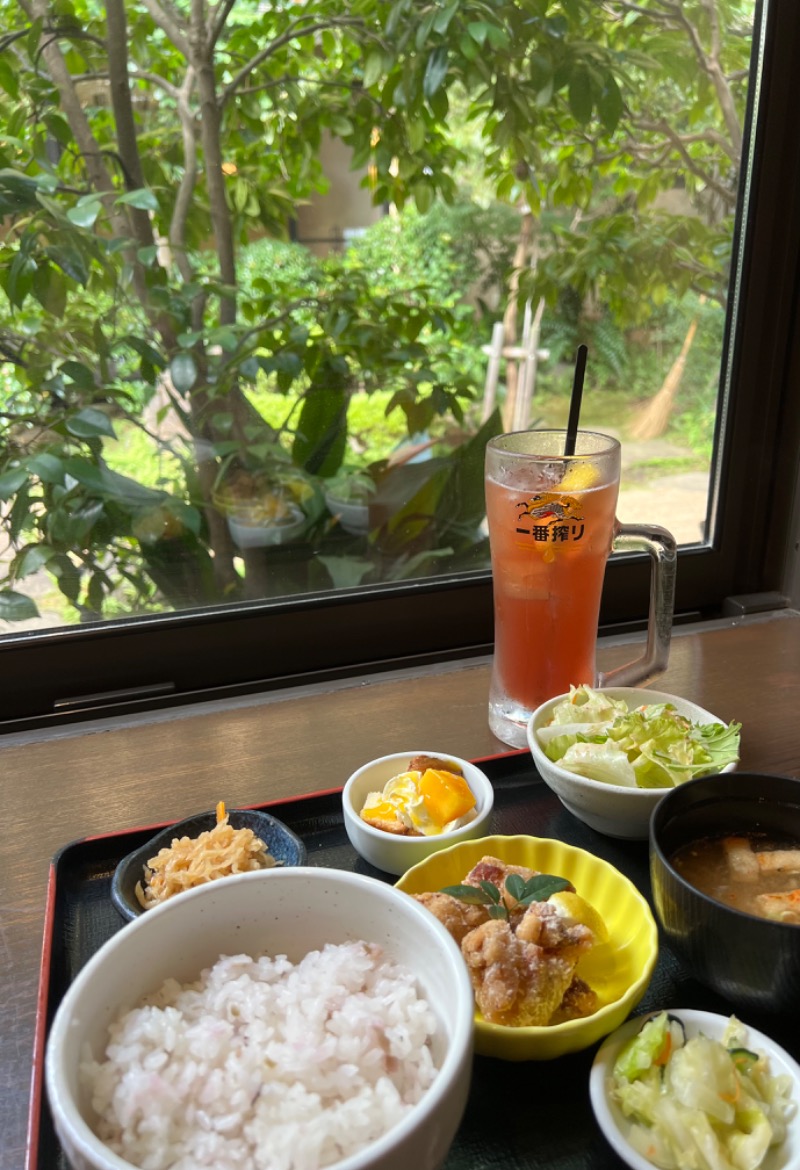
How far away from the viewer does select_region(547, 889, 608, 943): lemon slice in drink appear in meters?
0.75

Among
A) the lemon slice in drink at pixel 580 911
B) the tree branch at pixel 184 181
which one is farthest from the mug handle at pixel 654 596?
the tree branch at pixel 184 181

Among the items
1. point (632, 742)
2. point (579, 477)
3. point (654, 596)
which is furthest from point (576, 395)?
point (632, 742)

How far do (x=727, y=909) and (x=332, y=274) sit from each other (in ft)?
3.63

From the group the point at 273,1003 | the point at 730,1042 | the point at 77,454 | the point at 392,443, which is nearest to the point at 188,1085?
the point at 273,1003

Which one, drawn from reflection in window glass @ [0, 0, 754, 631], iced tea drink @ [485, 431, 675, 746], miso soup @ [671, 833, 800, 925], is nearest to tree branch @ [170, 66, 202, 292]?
reflection in window glass @ [0, 0, 754, 631]

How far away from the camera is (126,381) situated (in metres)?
1.33

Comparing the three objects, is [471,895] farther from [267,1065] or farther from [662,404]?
[662,404]

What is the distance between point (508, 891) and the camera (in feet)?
2.47

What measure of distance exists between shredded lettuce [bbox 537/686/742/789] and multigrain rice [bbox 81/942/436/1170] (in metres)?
0.35

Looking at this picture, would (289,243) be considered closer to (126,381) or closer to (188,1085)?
(126,381)

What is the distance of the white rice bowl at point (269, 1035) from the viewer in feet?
1.74

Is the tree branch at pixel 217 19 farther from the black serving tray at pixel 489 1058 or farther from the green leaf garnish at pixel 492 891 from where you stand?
the green leaf garnish at pixel 492 891

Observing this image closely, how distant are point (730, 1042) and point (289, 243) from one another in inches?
47.0

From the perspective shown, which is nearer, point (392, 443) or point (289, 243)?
point (289, 243)
